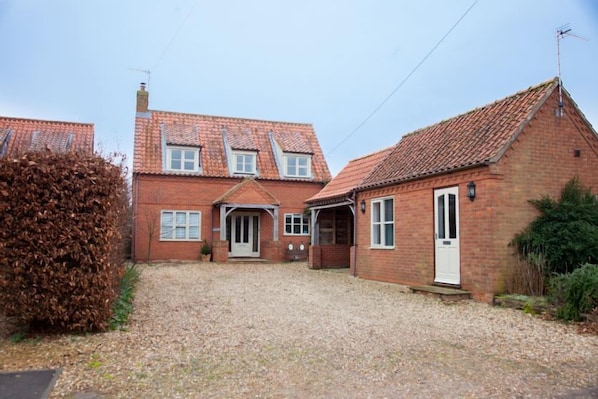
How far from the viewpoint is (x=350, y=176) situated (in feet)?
62.2

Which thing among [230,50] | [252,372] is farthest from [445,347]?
[230,50]

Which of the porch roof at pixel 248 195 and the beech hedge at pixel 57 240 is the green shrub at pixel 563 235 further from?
the porch roof at pixel 248 195

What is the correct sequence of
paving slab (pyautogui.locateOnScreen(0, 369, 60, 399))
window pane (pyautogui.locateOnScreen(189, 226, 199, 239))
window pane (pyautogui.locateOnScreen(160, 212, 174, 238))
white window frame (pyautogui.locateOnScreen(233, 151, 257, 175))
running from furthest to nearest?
1. white window frame (pyautogui.locateOnScreen(233, 151, 257, 175))
2. window pane (pyautogui.locateOnScreen(189, 226, 199, 239))
3. window pane (pyautogui.locateOnScreen(160, 212, 174, 238))
4. paving slab (pyautogui.locateOnScreen(0, 369, 60, 399))

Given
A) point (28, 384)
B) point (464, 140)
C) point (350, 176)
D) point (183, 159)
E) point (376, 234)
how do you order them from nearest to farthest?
point (28, 384)
point (464, 140)
point (376, 234)
point (350, 176)
point (183, 159)

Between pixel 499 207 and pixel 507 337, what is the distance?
3942 mm

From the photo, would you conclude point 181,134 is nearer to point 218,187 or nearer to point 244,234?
point 218,187

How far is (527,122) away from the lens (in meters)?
11.1

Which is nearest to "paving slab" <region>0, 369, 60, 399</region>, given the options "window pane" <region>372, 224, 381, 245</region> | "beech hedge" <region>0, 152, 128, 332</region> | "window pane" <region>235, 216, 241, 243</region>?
"beech hedge" <region>0, 152, 128, 332</region>

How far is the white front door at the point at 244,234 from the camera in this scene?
2455 centimetres

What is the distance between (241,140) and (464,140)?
591 inches

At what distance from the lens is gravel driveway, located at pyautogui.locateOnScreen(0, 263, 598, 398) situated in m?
5.10

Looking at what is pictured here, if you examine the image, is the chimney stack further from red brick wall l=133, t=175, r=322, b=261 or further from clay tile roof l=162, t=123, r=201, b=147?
red brick wall l=133, t=175, r=322, b=261

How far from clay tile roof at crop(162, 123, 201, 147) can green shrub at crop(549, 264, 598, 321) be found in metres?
18.7

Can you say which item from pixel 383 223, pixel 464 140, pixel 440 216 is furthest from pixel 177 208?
pixel 464 140
